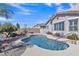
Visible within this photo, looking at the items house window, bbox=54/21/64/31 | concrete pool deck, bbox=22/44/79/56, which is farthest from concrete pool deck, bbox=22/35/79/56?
house window, bbox=54/21/64/31

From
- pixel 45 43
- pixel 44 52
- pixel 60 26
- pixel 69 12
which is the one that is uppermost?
pixel 69 12

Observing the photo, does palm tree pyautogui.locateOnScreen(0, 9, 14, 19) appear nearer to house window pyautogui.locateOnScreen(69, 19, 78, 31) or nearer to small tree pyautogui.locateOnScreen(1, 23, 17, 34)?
small tree pyautogui.locateOnScreen(1, 23, 17, 34)

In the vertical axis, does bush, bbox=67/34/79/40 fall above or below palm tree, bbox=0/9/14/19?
below

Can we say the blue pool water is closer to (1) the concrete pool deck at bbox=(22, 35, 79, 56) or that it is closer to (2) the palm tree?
(1) the concrete pool deck at bbox=(22, 35, 79, 56)

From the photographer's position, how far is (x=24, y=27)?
362 centimetres

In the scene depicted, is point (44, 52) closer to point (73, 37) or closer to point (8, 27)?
point (73, 37)

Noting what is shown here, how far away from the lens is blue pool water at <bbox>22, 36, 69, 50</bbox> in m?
3.61

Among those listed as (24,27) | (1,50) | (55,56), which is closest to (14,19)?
(24,27)

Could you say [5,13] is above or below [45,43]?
above

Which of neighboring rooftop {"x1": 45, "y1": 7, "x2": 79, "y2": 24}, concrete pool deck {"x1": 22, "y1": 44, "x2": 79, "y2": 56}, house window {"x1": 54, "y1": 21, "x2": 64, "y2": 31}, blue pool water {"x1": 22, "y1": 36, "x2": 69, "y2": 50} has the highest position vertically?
neighboring rooftop {"x1": 45, "y1": 7, "x2": 79, "y2": 24}

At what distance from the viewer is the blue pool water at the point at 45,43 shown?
11.9 feet

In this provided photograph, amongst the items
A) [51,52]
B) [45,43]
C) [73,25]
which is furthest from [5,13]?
[73,25]

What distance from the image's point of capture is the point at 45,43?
363 cm

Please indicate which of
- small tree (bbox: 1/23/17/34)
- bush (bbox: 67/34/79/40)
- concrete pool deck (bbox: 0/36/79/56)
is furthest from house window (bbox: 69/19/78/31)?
small tree (bbox: 1/23/17/34)
